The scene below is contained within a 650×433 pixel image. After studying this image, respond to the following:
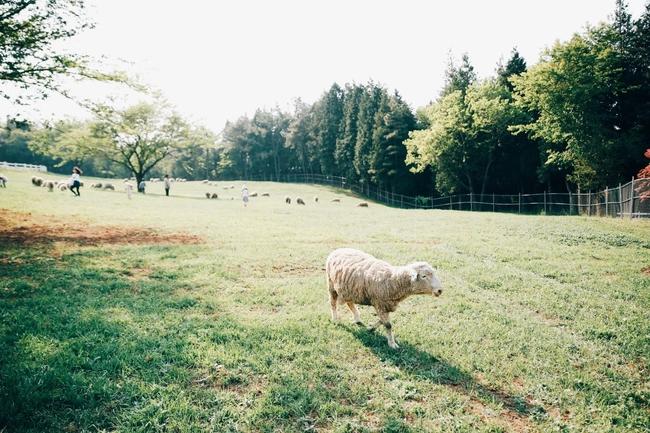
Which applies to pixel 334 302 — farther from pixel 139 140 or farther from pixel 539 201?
pixel 139 140

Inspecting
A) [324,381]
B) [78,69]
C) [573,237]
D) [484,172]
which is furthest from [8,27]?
[484,172]

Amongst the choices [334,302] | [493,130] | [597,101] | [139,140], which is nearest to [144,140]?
[139,140]

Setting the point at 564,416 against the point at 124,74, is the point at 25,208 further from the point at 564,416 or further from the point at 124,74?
the point at 564,416

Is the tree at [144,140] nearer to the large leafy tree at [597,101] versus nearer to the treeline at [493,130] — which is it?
the treeline at [493,130]

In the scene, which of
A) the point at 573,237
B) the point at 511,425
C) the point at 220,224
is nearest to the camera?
the point at 511,425

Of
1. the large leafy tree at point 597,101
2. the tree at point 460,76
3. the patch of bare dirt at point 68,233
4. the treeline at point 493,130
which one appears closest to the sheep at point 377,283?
the patch of bare dirt at point 68,233

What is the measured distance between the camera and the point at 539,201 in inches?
1548

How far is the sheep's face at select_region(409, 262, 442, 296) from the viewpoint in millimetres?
5855

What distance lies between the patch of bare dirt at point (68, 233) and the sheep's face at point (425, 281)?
10629 millimetres

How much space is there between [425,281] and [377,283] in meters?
0.88

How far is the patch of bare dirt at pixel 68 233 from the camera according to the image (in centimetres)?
1315

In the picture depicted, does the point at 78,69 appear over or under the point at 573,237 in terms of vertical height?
over

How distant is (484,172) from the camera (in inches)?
1797

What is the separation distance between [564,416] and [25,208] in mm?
24025
